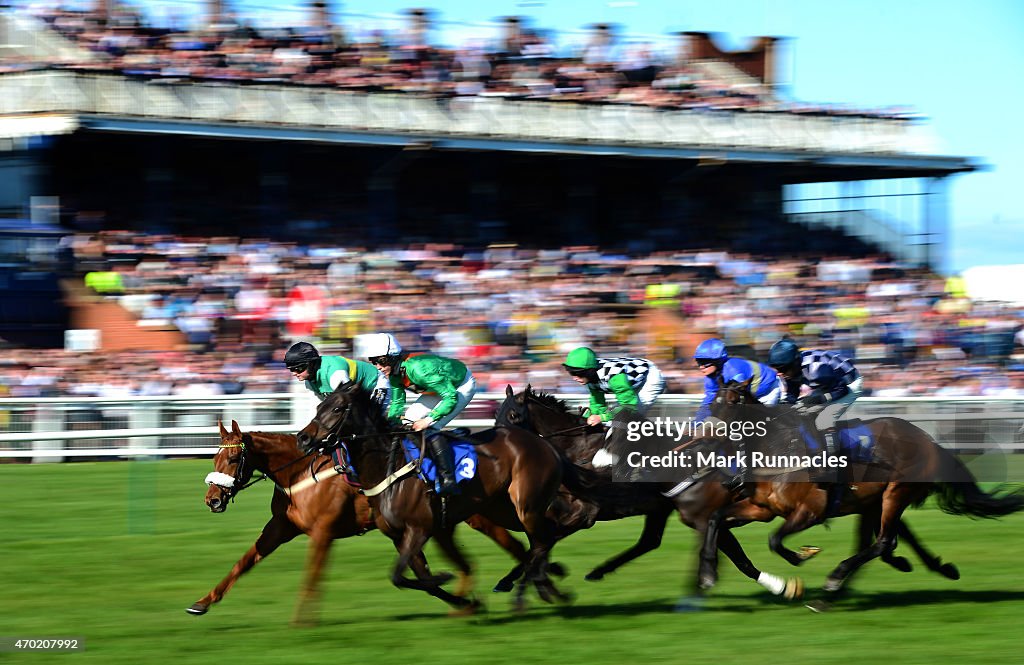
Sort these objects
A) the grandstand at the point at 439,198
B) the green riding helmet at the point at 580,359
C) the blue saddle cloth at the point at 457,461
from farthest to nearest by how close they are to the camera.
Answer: the grandstand at the point at 439,198 → the green riding helmet at the point at 580,359 → the blue saddle cloth at the point at 457,461

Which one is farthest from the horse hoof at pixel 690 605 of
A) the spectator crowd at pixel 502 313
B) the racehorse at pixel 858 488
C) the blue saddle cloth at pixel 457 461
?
the spectator crowd at pixel 502 313

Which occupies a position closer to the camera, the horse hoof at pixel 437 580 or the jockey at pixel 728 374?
the horse hoof at pixel 437 580

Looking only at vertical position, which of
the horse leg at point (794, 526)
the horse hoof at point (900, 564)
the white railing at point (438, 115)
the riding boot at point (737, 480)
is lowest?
the horse hoof at point (900, 564)

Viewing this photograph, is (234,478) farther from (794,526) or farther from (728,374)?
(794,526)

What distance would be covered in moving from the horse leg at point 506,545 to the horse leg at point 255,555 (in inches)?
43.4

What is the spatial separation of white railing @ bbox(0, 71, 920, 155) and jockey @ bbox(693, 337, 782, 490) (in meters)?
11.0

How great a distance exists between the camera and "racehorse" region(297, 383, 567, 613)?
6.53 meters

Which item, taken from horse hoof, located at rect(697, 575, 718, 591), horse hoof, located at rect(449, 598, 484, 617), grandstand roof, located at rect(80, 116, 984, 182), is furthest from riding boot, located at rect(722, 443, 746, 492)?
grandstand roof, located at rect(80, 116, 984, 182)

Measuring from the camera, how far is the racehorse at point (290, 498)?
6.58m

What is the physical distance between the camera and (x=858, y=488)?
7246mm

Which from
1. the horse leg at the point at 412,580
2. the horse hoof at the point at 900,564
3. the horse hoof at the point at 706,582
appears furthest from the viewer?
the horse hoof at the point at 900,564

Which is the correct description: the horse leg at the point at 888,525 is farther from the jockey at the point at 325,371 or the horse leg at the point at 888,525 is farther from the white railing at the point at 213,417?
the white railing at the point at 213,417

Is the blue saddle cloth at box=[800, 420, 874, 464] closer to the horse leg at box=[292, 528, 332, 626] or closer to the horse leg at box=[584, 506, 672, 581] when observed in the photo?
the horse leg at box=[584, 506, 672, 581]

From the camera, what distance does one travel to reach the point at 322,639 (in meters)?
6.11
